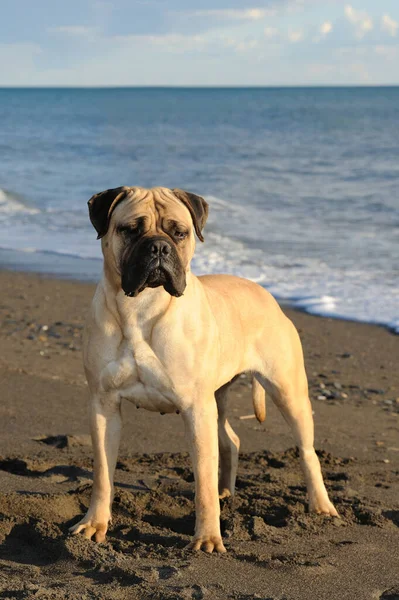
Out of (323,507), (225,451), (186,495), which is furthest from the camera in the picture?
(225,451)

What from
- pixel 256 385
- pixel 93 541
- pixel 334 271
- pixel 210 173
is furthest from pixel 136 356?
pixel 210 173

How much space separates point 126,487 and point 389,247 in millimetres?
10581

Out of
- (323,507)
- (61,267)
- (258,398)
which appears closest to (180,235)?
(258,398)

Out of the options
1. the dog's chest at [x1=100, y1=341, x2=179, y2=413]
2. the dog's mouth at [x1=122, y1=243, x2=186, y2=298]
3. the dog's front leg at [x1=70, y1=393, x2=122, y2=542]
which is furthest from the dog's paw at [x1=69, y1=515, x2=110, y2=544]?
the dog's mouth at [x1=122, y1=243, x2=186, y2=298]

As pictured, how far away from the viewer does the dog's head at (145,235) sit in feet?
13.9

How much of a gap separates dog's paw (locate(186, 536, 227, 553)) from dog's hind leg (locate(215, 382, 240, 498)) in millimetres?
1004

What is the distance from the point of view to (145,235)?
433 centimetres

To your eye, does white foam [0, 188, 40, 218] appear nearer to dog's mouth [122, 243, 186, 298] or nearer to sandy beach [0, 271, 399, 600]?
sandy beach [0, 271, 399, 600]

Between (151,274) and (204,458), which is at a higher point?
(151,274)

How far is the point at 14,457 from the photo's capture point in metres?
5.91

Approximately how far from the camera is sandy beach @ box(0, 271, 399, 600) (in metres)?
3.94

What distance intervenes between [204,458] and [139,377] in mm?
545

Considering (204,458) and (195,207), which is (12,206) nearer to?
(195,207)

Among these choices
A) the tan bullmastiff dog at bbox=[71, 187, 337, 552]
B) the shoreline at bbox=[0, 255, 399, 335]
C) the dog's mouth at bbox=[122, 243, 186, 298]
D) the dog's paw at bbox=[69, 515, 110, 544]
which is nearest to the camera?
the dog's mouth at bbox=[122, 243, 186, 298]
